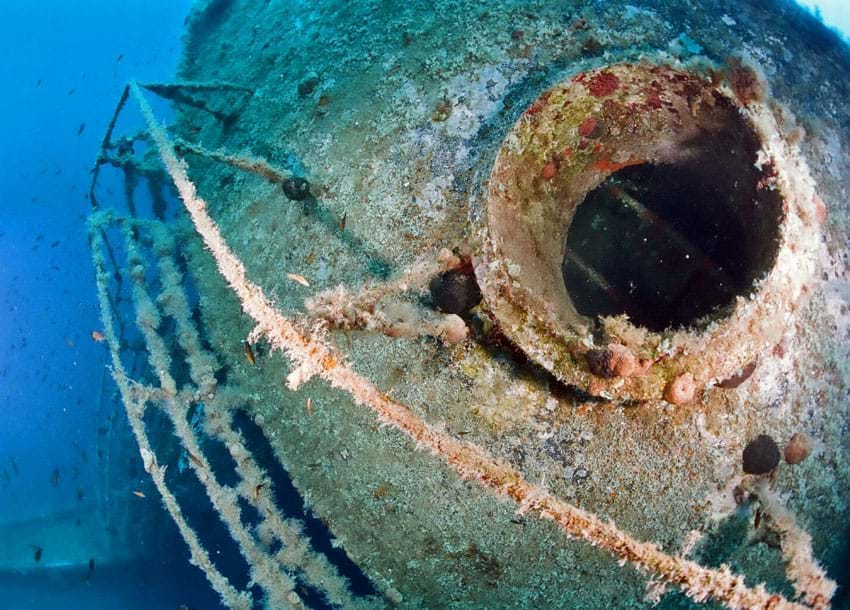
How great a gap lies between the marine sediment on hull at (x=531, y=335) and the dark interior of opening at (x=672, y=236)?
0.36 ft

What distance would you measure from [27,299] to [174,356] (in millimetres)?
8744

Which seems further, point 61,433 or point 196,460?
point 61,433

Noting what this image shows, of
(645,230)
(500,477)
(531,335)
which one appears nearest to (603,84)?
(531,335)

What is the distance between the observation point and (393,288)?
9.44ft

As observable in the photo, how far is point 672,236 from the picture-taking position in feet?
13.3

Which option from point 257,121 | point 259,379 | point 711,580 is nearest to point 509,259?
point 711,580

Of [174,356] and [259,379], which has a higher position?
[259,379]

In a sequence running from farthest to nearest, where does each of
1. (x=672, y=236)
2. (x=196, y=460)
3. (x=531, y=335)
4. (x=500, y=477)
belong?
(x=672, y=236), (x=196, y=460), (x=531, y=335), (x=500, y=477)

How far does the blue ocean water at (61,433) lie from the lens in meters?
5.87

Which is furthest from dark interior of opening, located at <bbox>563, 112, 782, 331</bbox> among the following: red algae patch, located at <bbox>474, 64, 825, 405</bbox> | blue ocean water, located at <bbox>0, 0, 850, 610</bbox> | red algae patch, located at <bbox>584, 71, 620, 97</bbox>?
blue ocean water, located at <bbox>0, 0, 850, 610</bbox>

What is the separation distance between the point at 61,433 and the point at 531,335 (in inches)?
323

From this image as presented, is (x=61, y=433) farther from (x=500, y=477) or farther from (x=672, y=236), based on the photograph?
(x=672, y=236)

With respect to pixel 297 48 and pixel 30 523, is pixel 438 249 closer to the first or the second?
pixel 297 48

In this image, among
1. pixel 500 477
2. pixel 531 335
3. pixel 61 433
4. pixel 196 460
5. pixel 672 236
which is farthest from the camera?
pixel 61 433
